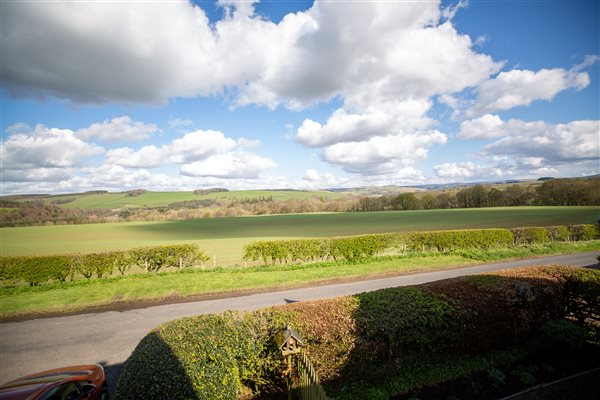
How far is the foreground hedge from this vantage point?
169 inches

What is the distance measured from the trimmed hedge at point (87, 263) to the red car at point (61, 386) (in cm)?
1390

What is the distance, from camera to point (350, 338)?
5.32m

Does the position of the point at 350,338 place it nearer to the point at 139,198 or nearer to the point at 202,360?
the point at 202,360

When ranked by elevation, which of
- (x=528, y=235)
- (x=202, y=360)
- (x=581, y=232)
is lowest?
(x=581, y=232)

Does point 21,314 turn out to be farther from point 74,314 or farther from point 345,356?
point 345,356

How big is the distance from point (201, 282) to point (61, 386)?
11036mm

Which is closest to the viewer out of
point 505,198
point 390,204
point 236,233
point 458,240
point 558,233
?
point 458,240

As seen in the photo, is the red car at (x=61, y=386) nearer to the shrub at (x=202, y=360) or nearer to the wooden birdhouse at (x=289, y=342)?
the shrub at (x=202, y=360)

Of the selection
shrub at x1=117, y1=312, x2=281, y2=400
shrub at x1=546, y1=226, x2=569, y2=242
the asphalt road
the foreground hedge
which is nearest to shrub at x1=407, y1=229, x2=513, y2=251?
shrub at x1=546, y1=226, x2=569, y2=242

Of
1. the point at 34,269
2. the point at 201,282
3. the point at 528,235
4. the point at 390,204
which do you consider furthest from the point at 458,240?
the point at 390,204

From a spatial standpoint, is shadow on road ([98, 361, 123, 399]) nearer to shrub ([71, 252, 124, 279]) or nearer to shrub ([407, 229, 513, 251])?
shrub ([71, 252, 124, 279])

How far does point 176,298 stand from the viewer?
44.5ft

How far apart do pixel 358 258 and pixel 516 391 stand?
50.9 feet

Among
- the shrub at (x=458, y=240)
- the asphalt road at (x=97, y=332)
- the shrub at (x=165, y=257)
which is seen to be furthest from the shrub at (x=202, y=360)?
the shrub at (x=458, y=240)
